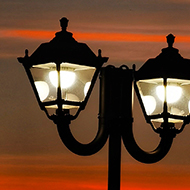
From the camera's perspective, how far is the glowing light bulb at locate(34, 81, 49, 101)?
7453 mm

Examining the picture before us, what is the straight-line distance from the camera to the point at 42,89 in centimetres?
749

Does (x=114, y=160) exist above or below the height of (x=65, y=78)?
below

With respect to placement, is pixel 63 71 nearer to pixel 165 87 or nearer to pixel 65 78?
pixel 65 78

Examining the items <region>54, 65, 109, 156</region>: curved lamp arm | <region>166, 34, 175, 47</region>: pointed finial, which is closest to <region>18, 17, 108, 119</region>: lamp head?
<region>54, 65, 109, 156</region>: curved lamp arm

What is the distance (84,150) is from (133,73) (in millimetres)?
1074

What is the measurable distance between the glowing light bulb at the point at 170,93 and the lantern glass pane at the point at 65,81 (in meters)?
0.81

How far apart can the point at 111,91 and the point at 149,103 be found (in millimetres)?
457

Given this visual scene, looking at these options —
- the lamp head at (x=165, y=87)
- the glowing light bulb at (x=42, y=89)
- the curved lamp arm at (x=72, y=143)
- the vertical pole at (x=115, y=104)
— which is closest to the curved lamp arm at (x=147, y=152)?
the vertical pole at (x=115, y=104)

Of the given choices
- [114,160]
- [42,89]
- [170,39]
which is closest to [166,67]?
[170,39]

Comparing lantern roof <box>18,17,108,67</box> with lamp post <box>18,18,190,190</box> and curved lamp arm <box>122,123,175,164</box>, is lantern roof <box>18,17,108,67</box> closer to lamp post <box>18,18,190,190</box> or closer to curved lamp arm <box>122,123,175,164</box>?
lamp post <box>18,18,190,190</box>

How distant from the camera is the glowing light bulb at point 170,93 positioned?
768 cm

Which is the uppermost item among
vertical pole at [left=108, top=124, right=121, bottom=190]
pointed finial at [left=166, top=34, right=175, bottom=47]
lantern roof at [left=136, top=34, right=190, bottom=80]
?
pointed finial at [left=166, top=34, right=175, bottom=47]

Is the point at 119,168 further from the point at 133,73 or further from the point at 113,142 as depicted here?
the point at 133,73

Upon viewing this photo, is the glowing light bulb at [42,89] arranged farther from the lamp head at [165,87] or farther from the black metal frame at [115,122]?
the lamp head at [165,87]
